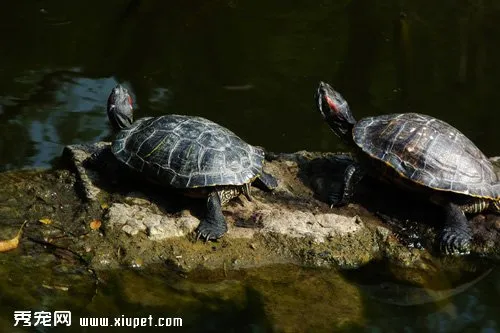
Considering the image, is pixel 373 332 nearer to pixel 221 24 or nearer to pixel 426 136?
pixel 426 136

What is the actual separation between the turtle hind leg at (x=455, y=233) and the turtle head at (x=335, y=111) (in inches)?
47.8

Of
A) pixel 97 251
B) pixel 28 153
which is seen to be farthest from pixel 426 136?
pixel 28 153

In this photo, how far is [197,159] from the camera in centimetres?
489

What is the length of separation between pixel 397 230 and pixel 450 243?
16.2 inches

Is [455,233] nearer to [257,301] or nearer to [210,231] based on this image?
[257,301]

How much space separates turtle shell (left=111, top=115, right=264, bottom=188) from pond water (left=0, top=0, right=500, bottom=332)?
2.66ft

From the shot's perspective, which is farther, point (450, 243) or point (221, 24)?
point (221, 24)

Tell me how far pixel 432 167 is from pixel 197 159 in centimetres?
182

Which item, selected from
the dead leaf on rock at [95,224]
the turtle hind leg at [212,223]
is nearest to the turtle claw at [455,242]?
the turtle hind leg at [212,223]

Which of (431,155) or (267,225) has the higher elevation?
(431,155)

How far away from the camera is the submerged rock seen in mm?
4605

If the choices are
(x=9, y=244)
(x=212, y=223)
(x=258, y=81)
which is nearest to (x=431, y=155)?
(x=212, y=223)

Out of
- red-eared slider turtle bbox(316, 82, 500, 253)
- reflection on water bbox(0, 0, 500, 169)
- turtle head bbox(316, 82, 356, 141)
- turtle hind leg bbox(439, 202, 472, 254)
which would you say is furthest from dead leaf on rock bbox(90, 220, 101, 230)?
turtle hind leg bbox(439, 202, 472, 254)

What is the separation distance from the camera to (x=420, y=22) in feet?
34.2
